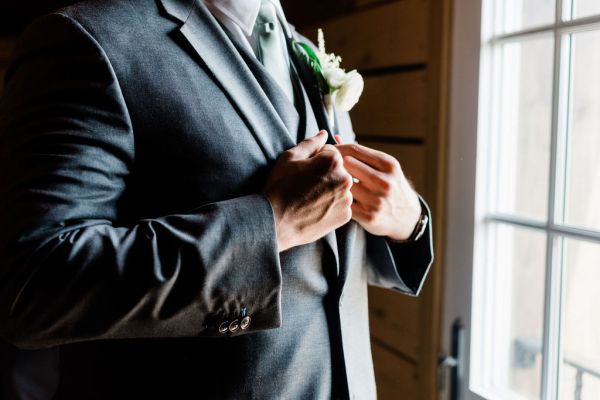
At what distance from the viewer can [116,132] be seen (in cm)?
73

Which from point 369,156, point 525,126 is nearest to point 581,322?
point 525,126

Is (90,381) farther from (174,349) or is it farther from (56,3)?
(56,3)

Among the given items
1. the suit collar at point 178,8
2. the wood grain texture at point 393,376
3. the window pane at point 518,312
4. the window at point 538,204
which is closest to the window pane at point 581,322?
the window at point 538,204

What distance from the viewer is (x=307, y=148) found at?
843mm

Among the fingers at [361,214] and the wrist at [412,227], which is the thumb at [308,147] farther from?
the wrist at [412,227]

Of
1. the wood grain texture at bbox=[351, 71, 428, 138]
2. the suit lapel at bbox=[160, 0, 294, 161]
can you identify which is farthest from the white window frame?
the suit lapel at bbox=[160, 0, 294, 161]

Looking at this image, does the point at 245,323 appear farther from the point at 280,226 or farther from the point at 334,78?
the point at 334,78

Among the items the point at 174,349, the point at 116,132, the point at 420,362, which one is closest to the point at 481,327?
the point at 420,362

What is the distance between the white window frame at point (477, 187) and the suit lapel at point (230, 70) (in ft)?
2.32

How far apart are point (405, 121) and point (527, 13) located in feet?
1.45

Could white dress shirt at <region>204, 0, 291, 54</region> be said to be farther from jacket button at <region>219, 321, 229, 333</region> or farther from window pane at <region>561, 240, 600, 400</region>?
window pane at <region>561, 240, 600, 400</region>

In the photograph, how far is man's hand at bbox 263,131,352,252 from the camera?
785mm

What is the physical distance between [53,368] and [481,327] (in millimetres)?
1649

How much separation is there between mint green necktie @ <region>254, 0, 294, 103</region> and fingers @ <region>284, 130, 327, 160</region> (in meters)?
0.14
